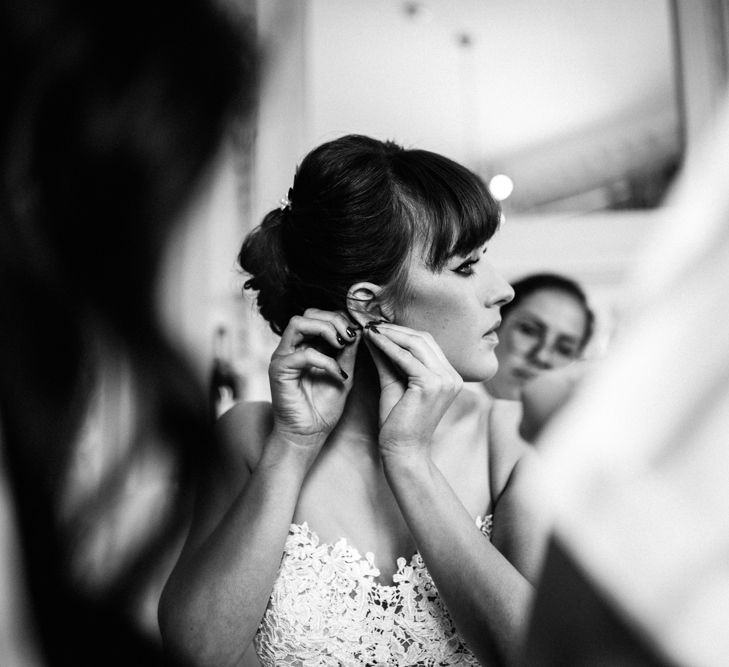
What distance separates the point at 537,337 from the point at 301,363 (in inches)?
44.8

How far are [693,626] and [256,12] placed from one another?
27 cm

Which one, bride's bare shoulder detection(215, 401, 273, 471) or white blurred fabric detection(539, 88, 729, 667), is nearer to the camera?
white blurred fabric detection(539, 88, 729, 667)

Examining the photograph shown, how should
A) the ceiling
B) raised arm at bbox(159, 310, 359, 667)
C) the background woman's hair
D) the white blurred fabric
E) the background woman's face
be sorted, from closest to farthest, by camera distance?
1. the white blurred fabric
2. the background woman's hair
3. raised arm at bbox(159, 310, 359, 667)
4. the background woman's face
5. the ceiling

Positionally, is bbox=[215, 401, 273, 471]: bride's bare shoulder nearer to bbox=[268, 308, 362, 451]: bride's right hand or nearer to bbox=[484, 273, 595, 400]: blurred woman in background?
bbox=[268, 308, 362, 451]: bride's right hand

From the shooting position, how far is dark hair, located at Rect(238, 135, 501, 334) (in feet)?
2.90

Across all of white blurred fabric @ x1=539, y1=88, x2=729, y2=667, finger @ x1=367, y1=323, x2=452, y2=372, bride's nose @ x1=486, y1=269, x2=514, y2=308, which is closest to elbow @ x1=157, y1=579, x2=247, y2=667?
finger @ x1=367, y1=323, x2=452, y2=372

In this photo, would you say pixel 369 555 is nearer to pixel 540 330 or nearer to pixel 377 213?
pixel 377 213

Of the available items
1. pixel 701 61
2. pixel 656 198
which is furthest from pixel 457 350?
pixel 701 61

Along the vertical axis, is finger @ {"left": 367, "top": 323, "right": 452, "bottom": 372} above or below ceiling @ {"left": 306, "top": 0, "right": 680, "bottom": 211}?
below

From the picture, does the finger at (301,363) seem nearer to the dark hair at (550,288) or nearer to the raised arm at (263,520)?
the raised arm at (263,520)

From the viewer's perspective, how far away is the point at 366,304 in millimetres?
923

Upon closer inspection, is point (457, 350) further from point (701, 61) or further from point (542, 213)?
point (701, 61)

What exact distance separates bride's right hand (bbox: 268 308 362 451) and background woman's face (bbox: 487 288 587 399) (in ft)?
3.16

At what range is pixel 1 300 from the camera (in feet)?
0.90
